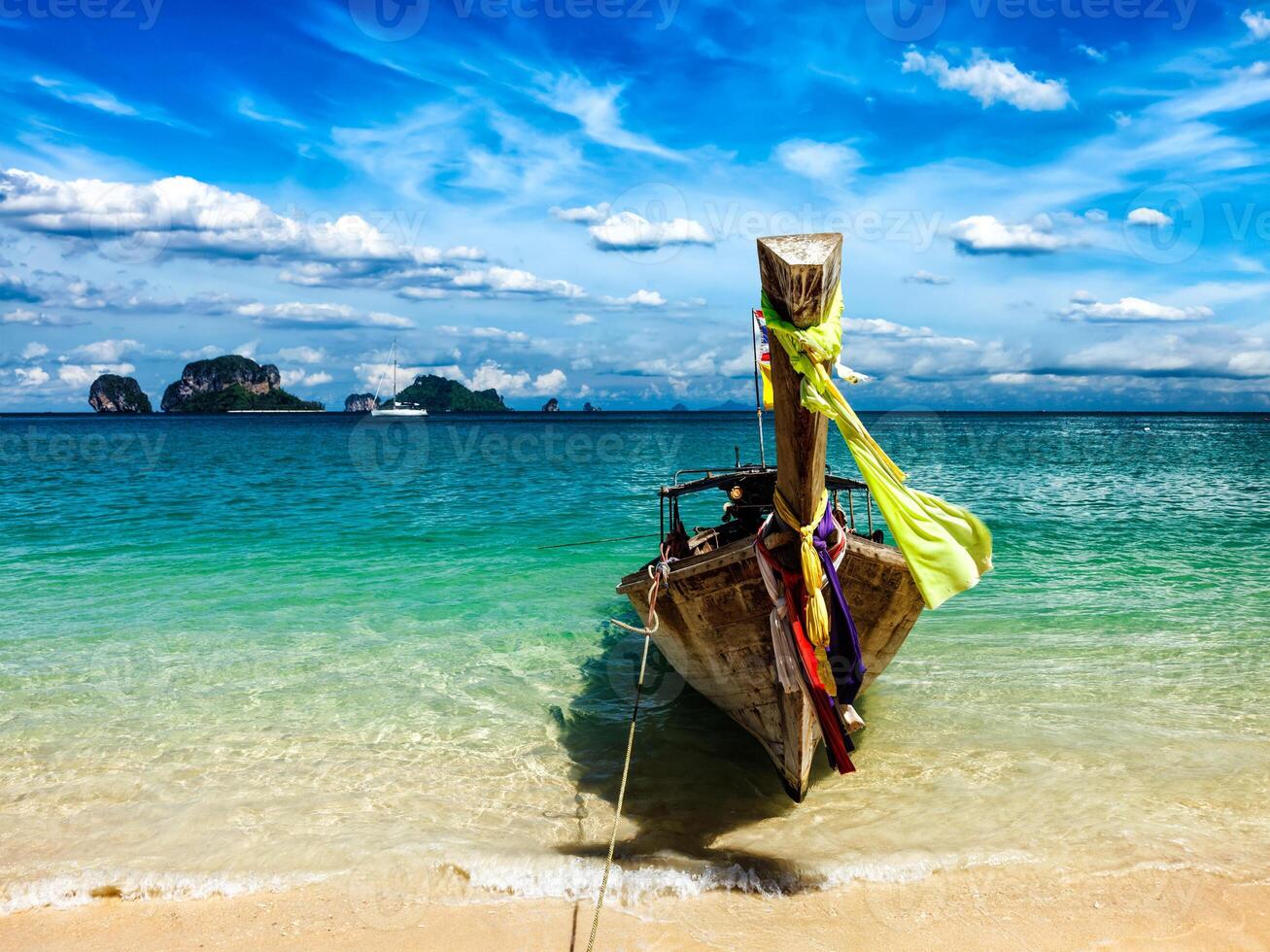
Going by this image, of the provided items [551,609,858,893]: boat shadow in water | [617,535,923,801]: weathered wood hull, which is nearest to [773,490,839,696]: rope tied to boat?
[617,535,923,801]: weathered wood hull

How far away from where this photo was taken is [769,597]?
6.77 meters

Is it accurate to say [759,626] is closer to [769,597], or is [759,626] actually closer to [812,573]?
[769,597]

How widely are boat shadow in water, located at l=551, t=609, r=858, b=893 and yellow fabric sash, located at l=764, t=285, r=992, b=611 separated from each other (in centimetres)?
259

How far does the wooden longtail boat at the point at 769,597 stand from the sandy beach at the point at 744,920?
1.31 meters

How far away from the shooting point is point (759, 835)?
6.86 metres

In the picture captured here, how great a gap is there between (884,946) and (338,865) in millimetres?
4150

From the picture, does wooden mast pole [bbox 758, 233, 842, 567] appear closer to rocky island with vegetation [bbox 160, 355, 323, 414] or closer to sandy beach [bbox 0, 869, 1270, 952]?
sandy beach [bbox 0, 869, 1270, 952]

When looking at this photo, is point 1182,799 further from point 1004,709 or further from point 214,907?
point 214,907

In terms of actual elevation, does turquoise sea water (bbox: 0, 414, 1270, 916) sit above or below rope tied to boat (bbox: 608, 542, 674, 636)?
below

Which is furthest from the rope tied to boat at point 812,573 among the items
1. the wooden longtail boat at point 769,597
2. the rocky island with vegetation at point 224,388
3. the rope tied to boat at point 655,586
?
the rocky island with vegetation at point 224,388

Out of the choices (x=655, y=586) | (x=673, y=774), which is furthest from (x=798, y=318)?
(x=673, y=774)

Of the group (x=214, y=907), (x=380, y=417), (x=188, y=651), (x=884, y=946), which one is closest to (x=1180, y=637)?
(x=884, y=946)

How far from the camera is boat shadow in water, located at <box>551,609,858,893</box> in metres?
6.63

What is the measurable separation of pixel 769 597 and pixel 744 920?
7.77 feet
